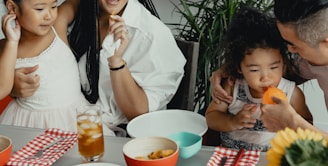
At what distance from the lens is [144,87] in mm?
1870

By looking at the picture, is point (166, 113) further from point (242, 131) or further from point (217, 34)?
point (217, 34)

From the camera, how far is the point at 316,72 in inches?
66.2

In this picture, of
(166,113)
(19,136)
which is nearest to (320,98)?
(166,113)

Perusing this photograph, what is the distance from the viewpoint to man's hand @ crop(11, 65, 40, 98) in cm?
172

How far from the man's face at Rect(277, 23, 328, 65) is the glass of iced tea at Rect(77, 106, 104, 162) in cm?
62

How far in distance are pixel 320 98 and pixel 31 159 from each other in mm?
2191

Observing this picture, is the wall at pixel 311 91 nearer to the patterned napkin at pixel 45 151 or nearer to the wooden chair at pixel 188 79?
the wooden chair at pixel 188 79

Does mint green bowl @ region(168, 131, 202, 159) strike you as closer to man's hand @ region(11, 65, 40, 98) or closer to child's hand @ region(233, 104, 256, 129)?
child's hand @ region(233, 104, 256, 129)

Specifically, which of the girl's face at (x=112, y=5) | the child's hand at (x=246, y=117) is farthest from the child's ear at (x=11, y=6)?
the child's hand at (x=246, y=117)

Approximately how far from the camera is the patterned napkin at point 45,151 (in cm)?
126

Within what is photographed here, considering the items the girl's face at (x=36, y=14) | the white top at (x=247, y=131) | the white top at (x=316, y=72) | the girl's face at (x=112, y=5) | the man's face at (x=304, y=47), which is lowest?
the white top at (x=247, y=131)

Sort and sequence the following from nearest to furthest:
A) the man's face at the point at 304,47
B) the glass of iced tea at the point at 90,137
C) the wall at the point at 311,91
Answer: the glass of iced tea at the point at 90,137
the man's face at the point at 304,47
the wall at the point at 311,91

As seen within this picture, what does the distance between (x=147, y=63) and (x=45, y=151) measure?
0.65 m

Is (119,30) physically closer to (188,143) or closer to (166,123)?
(166,123)
